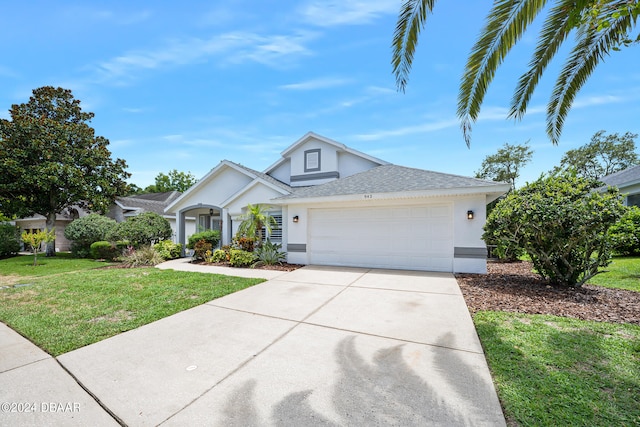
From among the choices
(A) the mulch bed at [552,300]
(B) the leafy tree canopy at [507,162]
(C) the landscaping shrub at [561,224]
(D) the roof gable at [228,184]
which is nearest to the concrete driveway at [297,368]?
(A) the mulch bed at [552,300]

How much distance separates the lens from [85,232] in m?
15.0

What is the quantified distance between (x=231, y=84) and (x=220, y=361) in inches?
371

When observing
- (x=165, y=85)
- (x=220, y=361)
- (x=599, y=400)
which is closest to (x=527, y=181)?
(x=599, y=400)

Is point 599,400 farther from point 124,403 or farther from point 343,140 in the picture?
point 343,140

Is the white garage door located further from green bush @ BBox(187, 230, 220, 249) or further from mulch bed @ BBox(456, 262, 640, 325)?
green bush @ BBox(187, 230, 220, 249)

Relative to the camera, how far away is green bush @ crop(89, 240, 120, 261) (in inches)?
555

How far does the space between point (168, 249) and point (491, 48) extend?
1472 cm

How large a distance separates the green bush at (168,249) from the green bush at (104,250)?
2476 millimetres

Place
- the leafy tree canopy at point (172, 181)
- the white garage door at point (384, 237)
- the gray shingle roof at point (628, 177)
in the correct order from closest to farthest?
the white garage door at point (384, 237), the gray shingle roof at point (628, 177), the leafy tree canopy at point (172, 181)

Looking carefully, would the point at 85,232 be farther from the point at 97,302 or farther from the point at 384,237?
the point at 384,237

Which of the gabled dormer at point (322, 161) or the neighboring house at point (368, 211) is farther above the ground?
the gabled dormer at point (322, 161)

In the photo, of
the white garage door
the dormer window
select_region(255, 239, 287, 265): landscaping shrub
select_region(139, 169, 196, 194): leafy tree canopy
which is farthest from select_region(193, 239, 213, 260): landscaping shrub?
select_region(139, 169, 196, 194): leafy tree canopy

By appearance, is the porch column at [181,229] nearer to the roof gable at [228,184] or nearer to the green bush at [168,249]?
the green bush at [168,249]

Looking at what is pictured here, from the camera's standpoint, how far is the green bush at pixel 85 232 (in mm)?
15062
